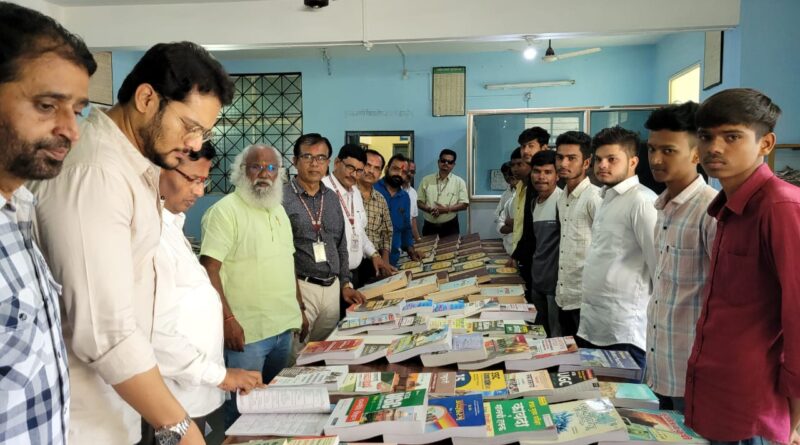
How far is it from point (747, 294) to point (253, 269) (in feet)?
5.95

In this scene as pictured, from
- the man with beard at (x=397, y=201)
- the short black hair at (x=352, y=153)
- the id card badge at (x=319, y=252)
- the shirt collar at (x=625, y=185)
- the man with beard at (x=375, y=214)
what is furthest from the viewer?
the man with beard at (x=397, y=201)

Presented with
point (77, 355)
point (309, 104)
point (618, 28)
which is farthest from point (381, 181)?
point (77, 355)

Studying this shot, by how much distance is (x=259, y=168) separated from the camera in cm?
251

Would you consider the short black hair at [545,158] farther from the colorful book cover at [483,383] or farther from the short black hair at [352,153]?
the colorful book cover at [483,383]

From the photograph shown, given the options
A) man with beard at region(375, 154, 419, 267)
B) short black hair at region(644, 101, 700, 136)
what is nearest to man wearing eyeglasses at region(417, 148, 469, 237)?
man with beard at region(375, 154, 419, 267)

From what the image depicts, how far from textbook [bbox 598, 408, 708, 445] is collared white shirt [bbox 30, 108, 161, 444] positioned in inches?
41.6

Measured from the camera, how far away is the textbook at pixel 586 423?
124cm

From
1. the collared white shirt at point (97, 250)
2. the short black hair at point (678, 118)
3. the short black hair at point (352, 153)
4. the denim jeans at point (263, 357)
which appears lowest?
the denim jeans at point (263, 357)

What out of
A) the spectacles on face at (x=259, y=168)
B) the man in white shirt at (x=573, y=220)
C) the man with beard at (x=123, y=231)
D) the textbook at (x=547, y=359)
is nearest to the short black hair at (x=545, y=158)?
the man in white shirt at (x=573, y=220)

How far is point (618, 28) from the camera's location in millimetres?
3990

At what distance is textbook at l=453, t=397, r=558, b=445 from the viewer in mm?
1252

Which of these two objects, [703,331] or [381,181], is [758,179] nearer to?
[703,331]

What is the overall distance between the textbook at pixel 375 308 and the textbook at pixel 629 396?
3.59ft

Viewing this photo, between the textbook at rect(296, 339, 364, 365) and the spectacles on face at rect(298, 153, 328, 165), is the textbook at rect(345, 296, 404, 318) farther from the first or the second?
the spectacles on face at rect(298, 153, 328, 165)
